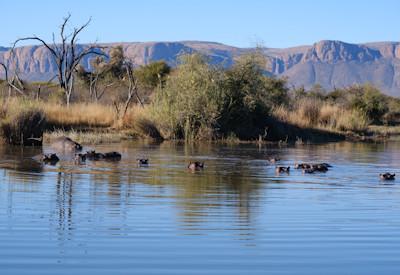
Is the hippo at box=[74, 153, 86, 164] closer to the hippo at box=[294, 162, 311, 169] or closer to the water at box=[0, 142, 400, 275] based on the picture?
the water at box=[0, 142, 400, 275]

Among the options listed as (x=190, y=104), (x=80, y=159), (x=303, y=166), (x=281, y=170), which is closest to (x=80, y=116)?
(x=190, y=104)

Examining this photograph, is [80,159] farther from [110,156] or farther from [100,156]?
[110,156]

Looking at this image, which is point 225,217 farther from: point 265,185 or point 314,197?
point 265,185

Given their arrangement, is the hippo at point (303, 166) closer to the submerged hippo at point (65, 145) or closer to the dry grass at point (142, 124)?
the submerged hippo at point (65, 145)

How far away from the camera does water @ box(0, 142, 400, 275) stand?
349 inches

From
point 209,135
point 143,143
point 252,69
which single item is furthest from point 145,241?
point 252,69

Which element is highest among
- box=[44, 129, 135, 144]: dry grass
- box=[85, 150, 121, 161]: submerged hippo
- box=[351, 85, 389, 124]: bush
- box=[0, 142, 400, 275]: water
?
box=[351, 85, 389, 124]: bush

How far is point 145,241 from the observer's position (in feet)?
32.4

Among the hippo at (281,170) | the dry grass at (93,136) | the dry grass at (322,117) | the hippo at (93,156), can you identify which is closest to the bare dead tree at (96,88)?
the dry grass at (93,136)

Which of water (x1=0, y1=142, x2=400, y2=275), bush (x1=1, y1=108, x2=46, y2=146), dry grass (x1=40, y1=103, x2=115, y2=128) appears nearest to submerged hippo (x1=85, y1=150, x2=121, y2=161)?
water (x1=0, y1=142, x2=400, y2=275)

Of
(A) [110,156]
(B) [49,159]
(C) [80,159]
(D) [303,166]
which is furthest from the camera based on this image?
(A) [110,156]

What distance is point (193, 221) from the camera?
11.5 meters

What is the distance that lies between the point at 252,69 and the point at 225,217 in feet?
90.0

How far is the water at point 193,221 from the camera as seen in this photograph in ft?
29.1
